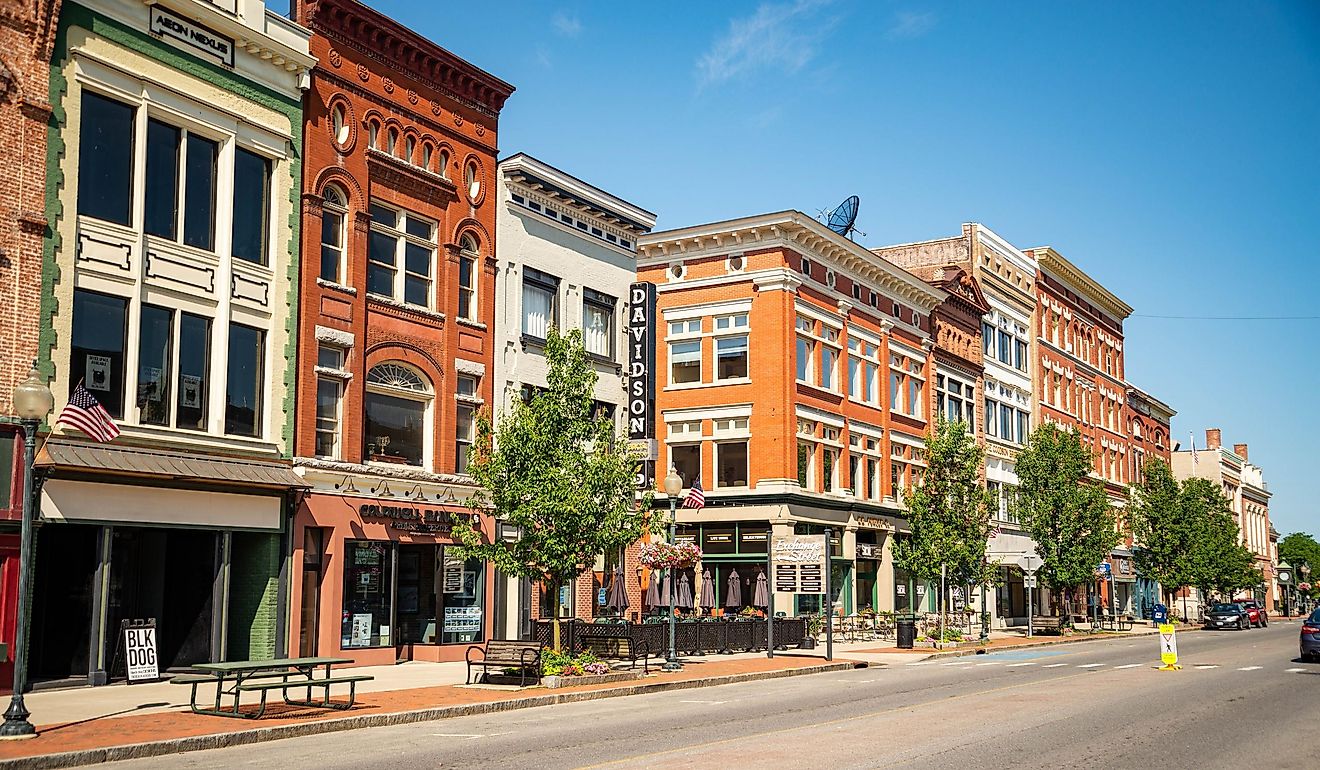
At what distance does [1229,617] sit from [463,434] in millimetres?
52970

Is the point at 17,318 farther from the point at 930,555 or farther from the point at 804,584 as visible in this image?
the point at 930,555

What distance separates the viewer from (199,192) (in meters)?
26.2

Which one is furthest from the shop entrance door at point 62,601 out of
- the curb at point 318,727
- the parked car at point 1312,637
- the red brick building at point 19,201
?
the parked car at point 1312,637

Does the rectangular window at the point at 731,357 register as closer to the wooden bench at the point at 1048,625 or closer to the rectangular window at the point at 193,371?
the wooden bench at the point at 1048,625

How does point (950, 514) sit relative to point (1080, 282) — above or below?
below

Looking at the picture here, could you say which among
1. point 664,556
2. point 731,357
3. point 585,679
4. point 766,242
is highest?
point 766,242

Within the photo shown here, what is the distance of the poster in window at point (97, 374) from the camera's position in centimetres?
2344

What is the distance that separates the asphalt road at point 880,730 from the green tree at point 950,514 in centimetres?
1596

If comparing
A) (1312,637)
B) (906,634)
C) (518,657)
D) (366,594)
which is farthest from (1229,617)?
(518,657)

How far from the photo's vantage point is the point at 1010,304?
222ft

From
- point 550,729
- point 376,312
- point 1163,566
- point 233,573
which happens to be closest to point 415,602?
point 233,573

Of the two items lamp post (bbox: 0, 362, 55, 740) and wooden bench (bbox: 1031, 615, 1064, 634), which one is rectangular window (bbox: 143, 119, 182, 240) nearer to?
lamp post (bbox: 0, 362, 55, 740)

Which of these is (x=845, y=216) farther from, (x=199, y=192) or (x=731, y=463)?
(x=199, y=192)

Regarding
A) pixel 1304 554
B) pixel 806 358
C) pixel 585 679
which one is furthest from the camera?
pixel 1304 554
